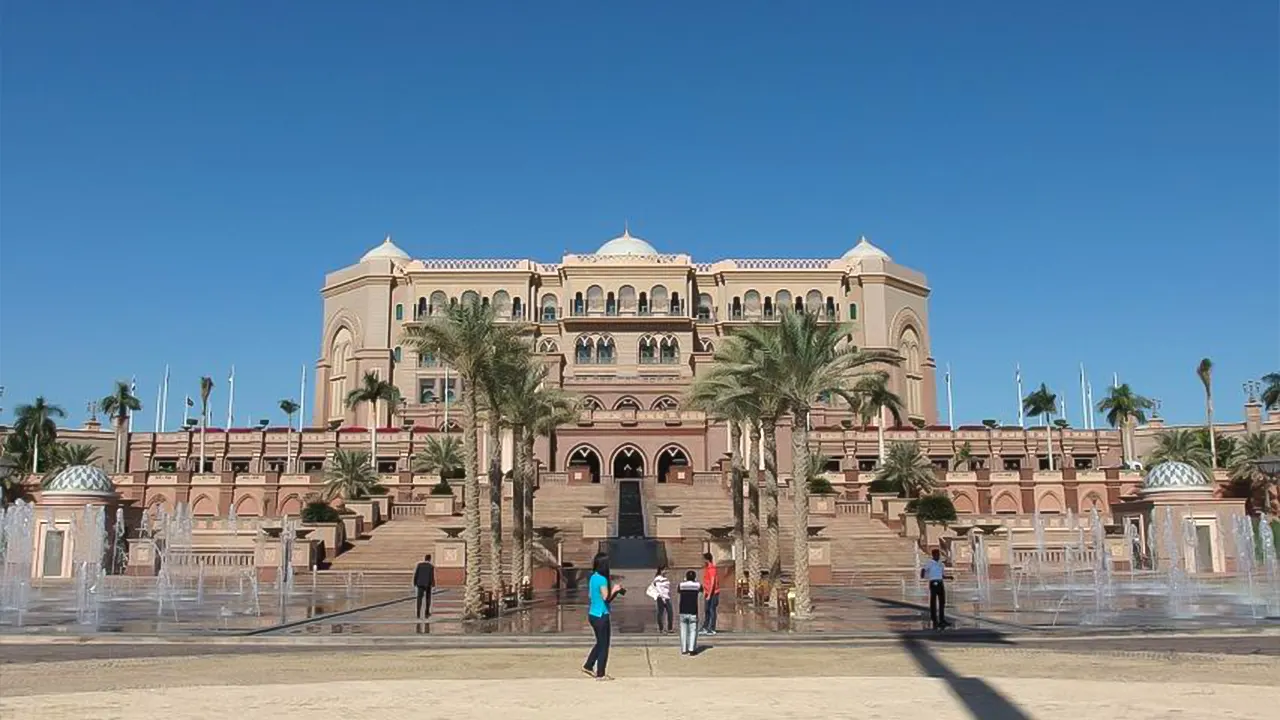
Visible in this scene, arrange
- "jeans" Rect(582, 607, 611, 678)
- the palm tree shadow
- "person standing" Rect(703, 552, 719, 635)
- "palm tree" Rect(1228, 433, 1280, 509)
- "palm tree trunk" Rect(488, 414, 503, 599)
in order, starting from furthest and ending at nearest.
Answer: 1. "palm tree" Rect(1228, 433, 1280, 509)
2. "palm tree trunk" Rect(488, 414, 503, 599)
3. "person standing" Rect(703, 552, 719, 635)
4. "jeans" Rect(582, 607, 611, 678)
5. the palm tree shadow

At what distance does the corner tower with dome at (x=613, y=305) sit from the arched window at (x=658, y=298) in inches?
2.8

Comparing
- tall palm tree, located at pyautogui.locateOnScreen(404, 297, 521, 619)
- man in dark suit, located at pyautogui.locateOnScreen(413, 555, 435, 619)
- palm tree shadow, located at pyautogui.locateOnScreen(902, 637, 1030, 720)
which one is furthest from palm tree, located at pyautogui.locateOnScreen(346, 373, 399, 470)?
palm tree shadow, located at pyautogui.locateOnScreen(902, 637, 1030, 720)

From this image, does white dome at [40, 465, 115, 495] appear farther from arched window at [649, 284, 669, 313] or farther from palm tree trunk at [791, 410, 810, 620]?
arched window at [649, 284, 669, 313]

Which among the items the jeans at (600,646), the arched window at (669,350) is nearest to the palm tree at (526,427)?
the jeans at (600,646)

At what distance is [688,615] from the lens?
51.9 ft

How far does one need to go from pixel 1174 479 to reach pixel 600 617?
3096 centimetres

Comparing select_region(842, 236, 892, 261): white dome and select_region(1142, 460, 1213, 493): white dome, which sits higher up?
select_region(842, 236, 892, 261): white dome

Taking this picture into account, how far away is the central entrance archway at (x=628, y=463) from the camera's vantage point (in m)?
62.6

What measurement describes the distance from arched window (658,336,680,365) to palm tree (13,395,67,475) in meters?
38.1

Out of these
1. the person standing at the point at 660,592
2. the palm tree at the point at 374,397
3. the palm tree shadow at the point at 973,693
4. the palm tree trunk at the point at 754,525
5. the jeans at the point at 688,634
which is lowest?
the palm tree shadow at the point at 973,693

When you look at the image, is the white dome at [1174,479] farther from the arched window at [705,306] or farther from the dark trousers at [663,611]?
the arched window at [705,306]

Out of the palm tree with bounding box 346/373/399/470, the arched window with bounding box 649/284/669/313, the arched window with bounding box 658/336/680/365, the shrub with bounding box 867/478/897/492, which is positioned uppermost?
the arched window with bounding box 649/284/669/313

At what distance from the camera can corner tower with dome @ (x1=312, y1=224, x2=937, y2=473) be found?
76438 mm

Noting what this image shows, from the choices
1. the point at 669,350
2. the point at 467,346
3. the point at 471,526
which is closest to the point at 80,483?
the point at 467,346
